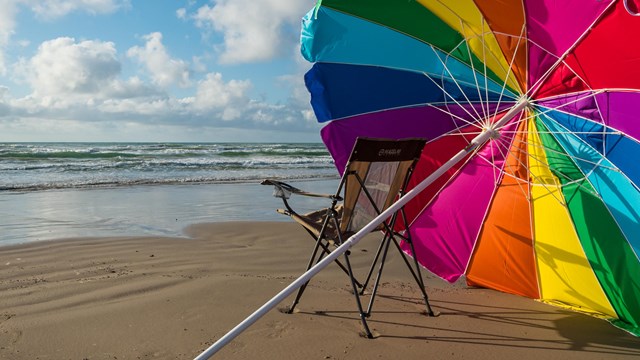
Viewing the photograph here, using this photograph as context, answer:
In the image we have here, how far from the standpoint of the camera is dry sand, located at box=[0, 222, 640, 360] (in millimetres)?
3203

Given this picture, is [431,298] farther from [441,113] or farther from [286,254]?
[286,254]

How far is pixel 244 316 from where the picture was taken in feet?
12.3

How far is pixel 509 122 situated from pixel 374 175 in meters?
1.14

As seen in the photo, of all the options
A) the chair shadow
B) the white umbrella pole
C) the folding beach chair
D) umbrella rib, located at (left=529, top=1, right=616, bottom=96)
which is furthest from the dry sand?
umbrella rib, located at (left=529, top=1, right=616, bottom=96)

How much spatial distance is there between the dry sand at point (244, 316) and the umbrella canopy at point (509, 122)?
391mm

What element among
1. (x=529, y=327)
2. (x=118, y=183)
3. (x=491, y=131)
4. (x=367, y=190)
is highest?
(x=491, y=131)

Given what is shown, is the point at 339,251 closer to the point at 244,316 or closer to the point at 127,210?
the point at 244,316

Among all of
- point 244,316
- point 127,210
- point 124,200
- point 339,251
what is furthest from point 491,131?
point 124,200

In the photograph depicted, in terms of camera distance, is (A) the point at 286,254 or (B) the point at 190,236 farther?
(B) the point at 190,236

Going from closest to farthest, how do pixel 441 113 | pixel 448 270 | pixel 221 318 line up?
pixel 221 318
pixel 441 113
pixel 448 270

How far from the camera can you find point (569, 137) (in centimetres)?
354

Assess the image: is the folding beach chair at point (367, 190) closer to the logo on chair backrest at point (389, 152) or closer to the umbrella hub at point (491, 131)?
the logo on chair backrest at point (389, 152)

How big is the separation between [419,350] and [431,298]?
3.93 ft

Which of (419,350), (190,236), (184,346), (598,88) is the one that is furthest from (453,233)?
(190,236)
